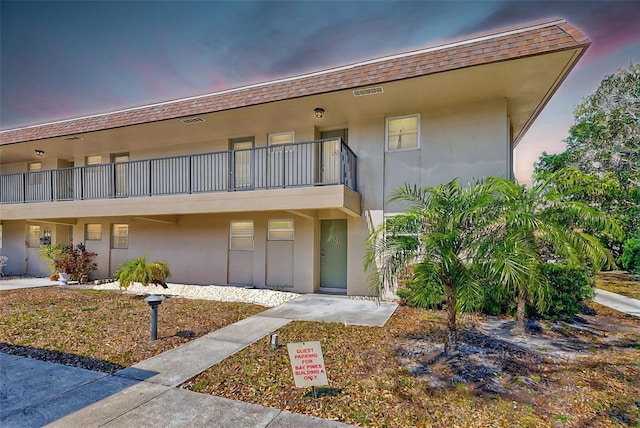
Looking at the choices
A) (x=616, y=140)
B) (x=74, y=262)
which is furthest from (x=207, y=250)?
(x=616, y=140)

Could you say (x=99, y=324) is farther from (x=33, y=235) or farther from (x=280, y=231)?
(x=33, y=235)

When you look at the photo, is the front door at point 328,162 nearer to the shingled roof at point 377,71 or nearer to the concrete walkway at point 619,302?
the shingled roof at point 377,71

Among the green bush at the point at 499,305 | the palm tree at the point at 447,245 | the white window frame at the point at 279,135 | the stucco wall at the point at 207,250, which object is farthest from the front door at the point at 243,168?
the green bush at the point at 499,305

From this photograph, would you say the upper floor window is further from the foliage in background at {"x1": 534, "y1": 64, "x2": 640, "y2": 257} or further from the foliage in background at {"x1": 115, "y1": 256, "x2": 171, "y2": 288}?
the foliage in background at {"x1": 534, "y1": 64, "x2": 640, "y2": 257}

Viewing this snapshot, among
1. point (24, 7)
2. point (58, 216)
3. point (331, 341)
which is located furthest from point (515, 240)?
point (58, 216)

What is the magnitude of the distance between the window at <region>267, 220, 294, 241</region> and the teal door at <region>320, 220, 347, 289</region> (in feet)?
3.68

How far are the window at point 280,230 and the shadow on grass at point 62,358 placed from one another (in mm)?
6649

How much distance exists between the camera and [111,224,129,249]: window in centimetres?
1372

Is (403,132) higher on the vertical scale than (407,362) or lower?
higher

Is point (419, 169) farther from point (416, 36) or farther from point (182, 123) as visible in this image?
point (182, 123)

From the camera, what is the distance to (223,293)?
1023 cm

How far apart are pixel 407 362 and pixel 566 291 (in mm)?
4946

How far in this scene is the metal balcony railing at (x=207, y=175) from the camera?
10227 mm

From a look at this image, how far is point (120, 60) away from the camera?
36.1 feet
